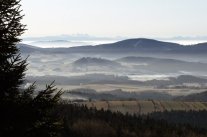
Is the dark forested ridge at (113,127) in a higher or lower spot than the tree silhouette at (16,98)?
lower

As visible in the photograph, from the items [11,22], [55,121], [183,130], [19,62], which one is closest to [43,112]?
[55,121]

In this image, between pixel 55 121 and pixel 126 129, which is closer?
pixel 55 121

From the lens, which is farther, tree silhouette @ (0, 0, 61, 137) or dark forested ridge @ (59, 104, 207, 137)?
dark forested ridge @ (59, 104, 207, 137)

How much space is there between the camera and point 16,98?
2239 centimetres

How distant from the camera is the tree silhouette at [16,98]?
21.4 metres

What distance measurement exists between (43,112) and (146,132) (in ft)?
435

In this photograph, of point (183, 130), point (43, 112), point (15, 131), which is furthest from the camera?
point (183, 130)

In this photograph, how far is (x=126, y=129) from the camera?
498 feet

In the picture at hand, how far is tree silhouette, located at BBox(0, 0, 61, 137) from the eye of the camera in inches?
843

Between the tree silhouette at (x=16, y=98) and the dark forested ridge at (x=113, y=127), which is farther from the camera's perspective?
the dark forested ridge at (x=113, y=127)

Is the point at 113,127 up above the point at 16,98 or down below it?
below

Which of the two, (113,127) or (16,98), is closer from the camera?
(16,98)

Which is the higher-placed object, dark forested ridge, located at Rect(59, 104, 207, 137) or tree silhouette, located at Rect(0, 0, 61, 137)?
tree silhouette, located at Rect(0, 0, 61, 137)

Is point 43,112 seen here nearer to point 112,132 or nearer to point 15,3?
point 15,3
